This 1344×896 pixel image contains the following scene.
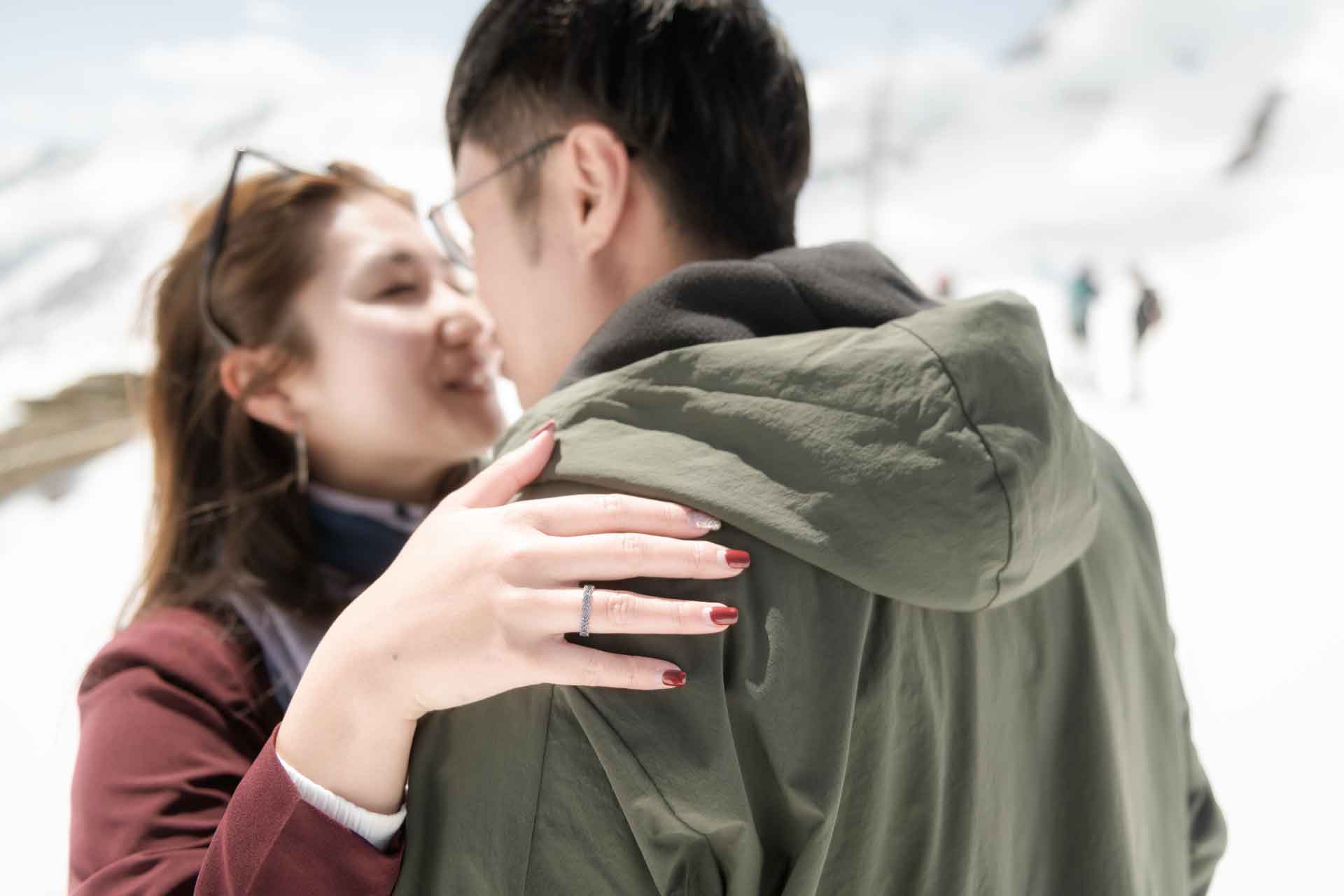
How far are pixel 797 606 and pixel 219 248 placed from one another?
4.90ft

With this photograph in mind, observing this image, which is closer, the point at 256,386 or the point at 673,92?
the point at 673,92

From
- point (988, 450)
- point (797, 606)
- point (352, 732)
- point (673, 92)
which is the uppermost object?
point (673, 92)

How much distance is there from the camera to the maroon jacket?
81cm

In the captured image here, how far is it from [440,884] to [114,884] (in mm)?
474

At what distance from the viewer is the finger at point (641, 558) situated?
0.68 meters

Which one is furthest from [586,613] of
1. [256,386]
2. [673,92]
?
[256,386]

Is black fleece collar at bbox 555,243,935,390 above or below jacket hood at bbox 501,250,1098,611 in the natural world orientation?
above

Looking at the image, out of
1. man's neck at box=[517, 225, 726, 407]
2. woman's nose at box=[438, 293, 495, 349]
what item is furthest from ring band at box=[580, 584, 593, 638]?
woman's nose at box=[438, 293, 495, 349]

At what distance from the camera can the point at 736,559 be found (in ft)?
2.27

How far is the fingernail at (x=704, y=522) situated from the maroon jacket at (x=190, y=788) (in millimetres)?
396

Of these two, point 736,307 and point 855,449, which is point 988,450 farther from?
point 736,307

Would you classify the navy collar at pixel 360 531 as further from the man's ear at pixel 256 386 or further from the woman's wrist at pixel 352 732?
the woman's wrist at pixel 352 732

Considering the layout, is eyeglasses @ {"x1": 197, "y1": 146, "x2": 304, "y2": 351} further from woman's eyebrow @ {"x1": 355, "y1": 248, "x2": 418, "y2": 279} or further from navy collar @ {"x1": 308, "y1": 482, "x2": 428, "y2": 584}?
navy collar @ {"x1": 308, "y1": 482, "x2": 428, "y2": 584}

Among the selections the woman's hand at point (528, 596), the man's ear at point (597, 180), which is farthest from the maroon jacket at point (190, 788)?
the man's ear at point (597, 180)
